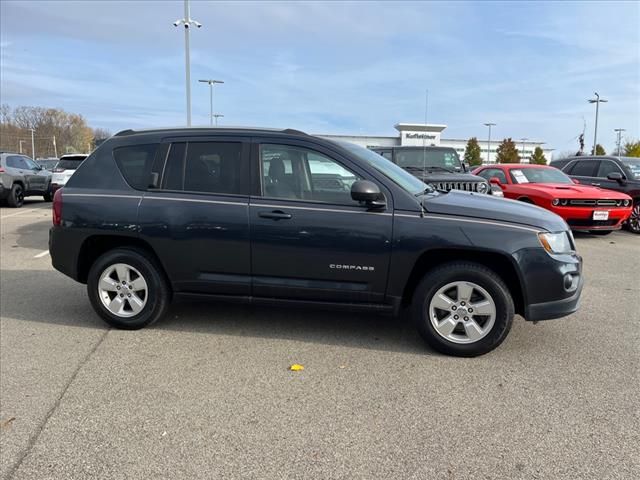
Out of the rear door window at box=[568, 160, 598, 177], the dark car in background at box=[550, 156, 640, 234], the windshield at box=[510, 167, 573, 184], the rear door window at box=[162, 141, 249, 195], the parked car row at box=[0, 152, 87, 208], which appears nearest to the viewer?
the rear door window at box=[162, 141, 249, 195]

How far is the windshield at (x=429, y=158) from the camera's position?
10.5 meters

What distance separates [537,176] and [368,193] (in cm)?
841

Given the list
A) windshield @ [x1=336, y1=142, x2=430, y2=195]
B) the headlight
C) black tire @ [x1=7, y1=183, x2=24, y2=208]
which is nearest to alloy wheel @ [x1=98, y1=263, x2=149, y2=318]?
windshield @ [x1=336, y1=142, x2=430, y2=195]

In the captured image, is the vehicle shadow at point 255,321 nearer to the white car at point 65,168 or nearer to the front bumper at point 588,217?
the front bumper at point 588,217

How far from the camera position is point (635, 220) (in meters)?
11.1

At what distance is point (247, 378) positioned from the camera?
3520mm

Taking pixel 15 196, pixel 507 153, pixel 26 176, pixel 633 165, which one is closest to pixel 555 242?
pixel 633 165

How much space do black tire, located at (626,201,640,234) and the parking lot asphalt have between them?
7.25 metres

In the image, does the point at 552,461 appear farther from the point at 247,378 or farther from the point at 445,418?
the point at 247,378

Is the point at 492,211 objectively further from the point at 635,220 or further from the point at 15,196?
the point at 15,196

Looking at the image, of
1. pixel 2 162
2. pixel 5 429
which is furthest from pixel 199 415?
pixel 2 162

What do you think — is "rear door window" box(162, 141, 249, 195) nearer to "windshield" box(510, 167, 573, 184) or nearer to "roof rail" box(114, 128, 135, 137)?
"roof rail" box(114, 128, 135, 137)

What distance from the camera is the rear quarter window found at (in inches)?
173

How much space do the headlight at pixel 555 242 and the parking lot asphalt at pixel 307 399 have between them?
0.85m
